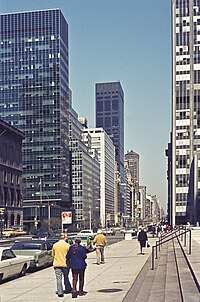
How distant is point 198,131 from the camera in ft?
476

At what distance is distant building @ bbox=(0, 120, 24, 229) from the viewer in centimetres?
12375

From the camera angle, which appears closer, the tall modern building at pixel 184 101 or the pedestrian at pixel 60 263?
the pedestrian at pixel 60 263

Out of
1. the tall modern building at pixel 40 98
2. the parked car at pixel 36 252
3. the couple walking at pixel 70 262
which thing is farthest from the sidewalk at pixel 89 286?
the tall modern building at pixel 40 98

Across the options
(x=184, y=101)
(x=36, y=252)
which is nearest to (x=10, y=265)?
(x=36, y=252)

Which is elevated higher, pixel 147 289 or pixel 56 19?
pixel 56 19

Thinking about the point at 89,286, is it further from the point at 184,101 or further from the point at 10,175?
the point at 184,101

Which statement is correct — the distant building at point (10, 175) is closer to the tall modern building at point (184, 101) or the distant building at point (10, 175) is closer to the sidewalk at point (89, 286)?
the tall modern building at point (184, 101)

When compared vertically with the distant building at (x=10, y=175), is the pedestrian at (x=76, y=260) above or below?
below

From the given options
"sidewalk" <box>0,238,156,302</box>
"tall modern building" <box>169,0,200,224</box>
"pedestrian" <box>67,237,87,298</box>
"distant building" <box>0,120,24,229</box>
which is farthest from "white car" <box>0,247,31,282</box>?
"tall modern building" <box>169,0,200,224</box>

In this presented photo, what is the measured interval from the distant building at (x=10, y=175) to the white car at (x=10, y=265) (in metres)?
97.2

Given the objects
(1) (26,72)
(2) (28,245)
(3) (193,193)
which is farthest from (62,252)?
(1) (26,72)

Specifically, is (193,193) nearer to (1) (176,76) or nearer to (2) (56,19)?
(1) (176,76)

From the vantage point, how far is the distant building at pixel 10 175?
12375 cm

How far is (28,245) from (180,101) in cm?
12281
